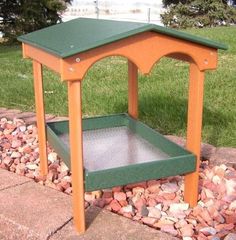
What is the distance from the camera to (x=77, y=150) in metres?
2.23

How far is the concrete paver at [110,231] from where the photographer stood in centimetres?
226

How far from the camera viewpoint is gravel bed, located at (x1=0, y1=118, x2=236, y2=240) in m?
2.41

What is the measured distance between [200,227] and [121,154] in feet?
2.47

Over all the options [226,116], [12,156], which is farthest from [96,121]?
[226,116]

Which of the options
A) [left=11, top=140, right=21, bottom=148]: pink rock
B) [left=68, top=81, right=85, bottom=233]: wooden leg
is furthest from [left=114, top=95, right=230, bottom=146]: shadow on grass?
[left=68, top=81, right=85, bottom=233]: wooden leg

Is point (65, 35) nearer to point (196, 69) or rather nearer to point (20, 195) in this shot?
point (196, 69)

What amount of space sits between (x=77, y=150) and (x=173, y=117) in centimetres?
196

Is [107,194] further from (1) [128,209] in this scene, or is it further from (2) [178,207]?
(2) [178,207]

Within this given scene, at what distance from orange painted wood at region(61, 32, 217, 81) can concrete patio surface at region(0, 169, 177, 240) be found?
786 millimetres

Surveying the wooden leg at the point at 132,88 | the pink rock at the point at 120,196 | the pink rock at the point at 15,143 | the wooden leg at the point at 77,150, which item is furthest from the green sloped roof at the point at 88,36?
the pink rock at the point at 15,143

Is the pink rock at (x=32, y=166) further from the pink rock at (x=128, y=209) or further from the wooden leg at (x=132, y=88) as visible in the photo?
the pink rock at (x=128, y=209)

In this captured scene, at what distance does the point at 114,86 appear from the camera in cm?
541

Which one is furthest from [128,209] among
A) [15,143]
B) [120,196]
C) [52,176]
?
[15,143]

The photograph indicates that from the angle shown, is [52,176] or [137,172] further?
[52,176]
